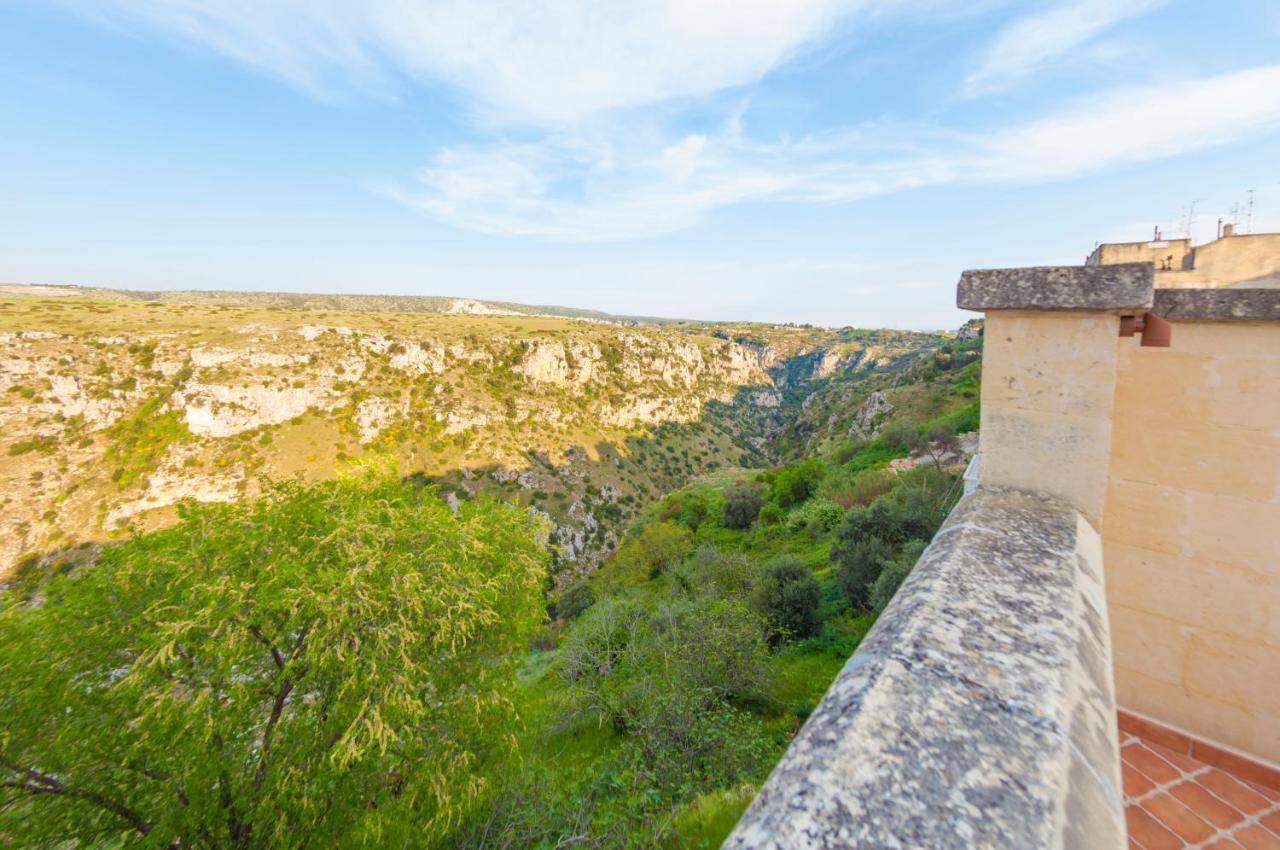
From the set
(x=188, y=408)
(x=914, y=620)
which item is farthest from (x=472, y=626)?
(x=188, y=408)

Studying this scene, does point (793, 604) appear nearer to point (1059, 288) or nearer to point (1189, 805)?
point (1189, 805)

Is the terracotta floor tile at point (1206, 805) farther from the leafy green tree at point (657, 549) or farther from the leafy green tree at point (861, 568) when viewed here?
the leafy green tree at point (657, 549)

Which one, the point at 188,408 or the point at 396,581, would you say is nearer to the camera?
the point at 396,581

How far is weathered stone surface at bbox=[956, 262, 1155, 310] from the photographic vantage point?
2375mm

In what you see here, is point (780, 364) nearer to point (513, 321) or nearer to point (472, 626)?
point (513, 321)

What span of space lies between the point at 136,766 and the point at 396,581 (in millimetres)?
3459

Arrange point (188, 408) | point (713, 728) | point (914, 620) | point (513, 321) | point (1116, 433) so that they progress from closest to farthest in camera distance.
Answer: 1. point (914, 620)
2. point (1116, 433)
3. point (713, 728)
4. point (188, 408)
5. point (513, 321)

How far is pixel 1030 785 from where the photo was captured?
3.48ft

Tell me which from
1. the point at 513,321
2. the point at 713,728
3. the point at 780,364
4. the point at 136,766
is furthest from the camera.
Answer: the point at 780,364

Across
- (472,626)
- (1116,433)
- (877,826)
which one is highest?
(1116,433)

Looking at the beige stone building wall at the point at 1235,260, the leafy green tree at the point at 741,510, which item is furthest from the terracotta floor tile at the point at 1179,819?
the leafy green tree at the point at 741,510

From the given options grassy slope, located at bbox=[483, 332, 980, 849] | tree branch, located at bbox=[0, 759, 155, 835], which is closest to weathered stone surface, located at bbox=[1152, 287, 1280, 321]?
grassy slope, located at bbox=[483, 332, 980, 849]

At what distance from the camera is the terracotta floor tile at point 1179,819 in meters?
2.38

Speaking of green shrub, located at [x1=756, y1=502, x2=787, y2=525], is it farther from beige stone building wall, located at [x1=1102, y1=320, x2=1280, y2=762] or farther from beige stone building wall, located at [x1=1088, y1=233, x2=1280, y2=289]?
beige stone building wall, located at [x1=1102, y1=320, x2=1280, y2=762]
